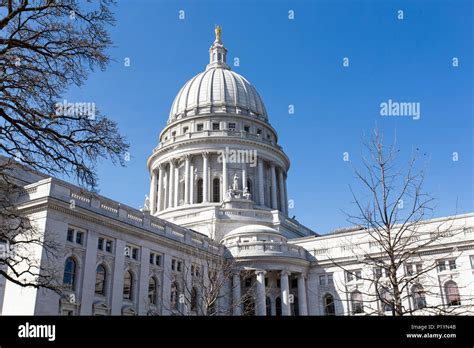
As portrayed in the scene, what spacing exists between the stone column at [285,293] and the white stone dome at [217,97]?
38.9 meters

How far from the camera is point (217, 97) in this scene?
89000mm

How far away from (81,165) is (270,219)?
5476cm

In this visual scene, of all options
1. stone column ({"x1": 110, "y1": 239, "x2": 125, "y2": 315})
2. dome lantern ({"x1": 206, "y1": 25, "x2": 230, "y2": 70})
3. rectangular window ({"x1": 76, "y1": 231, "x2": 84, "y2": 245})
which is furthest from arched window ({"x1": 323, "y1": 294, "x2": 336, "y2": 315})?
dome lantern ({"x1": 206, "y1": 25, "x2": 230, "y2": 70})

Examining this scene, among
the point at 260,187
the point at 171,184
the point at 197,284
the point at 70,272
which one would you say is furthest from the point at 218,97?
the point at 70,272

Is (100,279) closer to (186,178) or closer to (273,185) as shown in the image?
(186,178)

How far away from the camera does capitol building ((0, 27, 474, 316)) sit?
37.0 m

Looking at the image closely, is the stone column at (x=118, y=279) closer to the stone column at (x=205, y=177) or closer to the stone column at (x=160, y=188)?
the stone column at (x=205, y=177)

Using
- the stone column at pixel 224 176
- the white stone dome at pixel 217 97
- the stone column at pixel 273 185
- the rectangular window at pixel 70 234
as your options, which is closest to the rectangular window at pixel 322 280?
the stone column at pixel 273 185

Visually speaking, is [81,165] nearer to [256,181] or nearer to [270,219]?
[270,219]

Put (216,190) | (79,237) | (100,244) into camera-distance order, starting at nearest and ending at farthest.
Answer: (79,237)
(100,244)
(216,190)

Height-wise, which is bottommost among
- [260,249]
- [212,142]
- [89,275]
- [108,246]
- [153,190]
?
[89,275]

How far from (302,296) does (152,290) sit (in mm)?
21029

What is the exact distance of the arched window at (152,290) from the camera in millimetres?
45281
